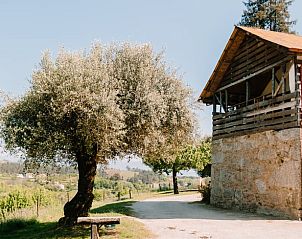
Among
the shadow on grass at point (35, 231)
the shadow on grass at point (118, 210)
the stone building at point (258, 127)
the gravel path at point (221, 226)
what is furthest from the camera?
the shadow on grass at point (118, 210)

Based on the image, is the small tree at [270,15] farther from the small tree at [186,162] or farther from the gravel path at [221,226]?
the gravel path at [221,226]

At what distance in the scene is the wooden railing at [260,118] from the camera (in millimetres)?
16156

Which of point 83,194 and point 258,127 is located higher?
point 258,127

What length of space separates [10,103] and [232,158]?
39.2 ft

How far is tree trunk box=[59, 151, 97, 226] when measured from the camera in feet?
47.3

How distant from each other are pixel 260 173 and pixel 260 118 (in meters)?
2.58

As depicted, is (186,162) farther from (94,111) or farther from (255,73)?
(94,111)

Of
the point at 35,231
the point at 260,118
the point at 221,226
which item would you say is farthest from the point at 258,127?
the point at 35,231

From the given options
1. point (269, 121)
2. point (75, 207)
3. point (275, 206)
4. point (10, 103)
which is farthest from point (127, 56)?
point (275, 206)

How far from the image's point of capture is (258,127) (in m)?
18.3

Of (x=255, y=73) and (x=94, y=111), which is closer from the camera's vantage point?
(x=94, y=111)

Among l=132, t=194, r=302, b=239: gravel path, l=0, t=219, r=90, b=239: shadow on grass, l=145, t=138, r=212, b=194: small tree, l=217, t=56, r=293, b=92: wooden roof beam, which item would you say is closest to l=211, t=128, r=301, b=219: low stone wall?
l=132, t=194, r=302, b=239: gravel path

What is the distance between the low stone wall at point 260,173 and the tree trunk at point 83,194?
7.84 m

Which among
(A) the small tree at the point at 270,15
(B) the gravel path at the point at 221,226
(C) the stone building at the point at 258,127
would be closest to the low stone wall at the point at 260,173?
(C) the stone building at the point at 258,127
